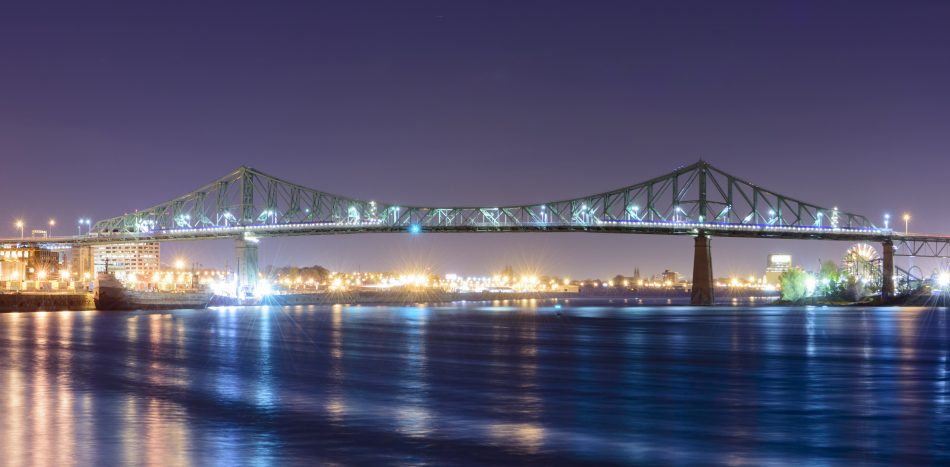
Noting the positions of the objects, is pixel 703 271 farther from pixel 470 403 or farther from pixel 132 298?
pixel 470 403

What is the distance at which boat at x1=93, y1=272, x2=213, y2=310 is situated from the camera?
109 m

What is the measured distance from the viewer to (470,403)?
77.7 ft

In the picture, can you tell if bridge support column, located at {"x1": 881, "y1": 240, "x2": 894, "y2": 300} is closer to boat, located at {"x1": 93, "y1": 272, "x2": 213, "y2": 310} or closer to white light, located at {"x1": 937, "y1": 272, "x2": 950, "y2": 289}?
white light, located at {"x1": 937, "y1": 272, "x2": 950, "y2": 289}

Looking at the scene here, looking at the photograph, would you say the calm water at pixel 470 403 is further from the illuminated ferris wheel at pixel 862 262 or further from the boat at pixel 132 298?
the illuminated ferris wheel at pixel 862 262

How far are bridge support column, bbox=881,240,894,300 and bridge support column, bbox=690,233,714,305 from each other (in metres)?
22.6

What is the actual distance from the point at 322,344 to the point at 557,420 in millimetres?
27643

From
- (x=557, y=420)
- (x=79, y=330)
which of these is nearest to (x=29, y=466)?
(x=557, y=420)

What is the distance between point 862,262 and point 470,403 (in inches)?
5647

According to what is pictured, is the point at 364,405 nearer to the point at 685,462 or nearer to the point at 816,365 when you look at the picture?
the point at 685,462

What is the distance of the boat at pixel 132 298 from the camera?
109 m

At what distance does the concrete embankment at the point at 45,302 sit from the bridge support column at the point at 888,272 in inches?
3934

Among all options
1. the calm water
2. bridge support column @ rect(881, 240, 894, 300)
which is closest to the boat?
the calm water

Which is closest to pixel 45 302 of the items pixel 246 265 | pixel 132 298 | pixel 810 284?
pixel 132 298

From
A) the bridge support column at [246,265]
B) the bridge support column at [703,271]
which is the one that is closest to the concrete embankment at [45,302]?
the bridge support column at [246,265]
